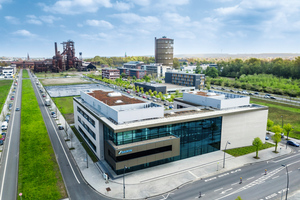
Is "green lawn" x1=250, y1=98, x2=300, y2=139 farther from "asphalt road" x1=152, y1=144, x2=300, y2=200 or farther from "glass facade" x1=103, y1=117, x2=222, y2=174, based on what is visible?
"glass facade" x1=103, y1=117, x2=222, y2=174

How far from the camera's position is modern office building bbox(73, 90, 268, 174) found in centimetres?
3928

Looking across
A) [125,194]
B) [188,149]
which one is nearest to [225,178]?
[188,149]

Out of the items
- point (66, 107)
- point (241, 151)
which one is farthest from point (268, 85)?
point (66, 107)

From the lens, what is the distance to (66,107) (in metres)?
93.6

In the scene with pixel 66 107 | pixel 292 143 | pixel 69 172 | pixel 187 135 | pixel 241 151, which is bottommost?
pixel 69 172

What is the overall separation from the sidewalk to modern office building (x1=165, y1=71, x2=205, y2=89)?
330 feet

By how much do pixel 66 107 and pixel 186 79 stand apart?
87.7 metres

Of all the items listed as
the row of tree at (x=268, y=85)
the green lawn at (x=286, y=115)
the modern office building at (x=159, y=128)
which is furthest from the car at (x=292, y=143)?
the row of tree at (x=268, y=85)

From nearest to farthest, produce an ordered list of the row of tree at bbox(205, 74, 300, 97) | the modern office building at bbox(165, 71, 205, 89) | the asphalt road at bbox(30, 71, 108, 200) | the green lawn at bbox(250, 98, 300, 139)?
the asphalt road at bbox(30, 71, 108, 200)
the green lawn at bbox(250, 98, 300, 139)
the row of tree at bbox(205, 74, 300, 97)
the modern office building at bbox(165, 71, 205, 89)

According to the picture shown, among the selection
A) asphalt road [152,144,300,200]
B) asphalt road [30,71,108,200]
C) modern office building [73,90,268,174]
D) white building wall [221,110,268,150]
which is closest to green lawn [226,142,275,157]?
white building wall [221,110,268,150]

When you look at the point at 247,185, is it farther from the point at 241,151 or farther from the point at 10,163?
the point at 10,163

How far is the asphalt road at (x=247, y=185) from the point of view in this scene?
34.3 meters

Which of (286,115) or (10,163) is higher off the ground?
(286,115)

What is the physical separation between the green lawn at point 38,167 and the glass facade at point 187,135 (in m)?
10.9
